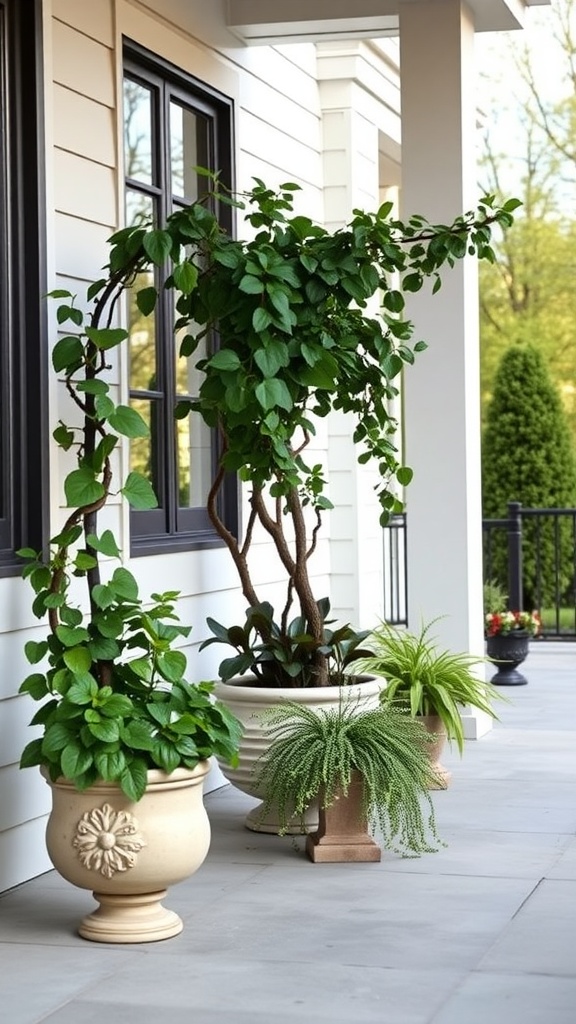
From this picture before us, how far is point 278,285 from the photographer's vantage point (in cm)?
430

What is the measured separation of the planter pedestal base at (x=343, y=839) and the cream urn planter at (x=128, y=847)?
2.48 feet

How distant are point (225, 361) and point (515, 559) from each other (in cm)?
577

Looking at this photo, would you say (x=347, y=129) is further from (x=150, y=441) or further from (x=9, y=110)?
(x=9, y=110)

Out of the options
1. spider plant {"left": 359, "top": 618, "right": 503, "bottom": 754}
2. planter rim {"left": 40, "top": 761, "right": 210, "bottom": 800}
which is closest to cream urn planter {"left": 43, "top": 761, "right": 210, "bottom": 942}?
planter rim {"left": 40, "top": 761, "right": 210, "bottom": 800}

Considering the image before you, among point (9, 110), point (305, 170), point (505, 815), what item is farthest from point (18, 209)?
point (305, 170)

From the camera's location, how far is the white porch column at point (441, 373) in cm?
627

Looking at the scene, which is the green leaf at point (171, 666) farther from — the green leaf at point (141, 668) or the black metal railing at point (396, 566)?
the black metal railing at point (396, 566)

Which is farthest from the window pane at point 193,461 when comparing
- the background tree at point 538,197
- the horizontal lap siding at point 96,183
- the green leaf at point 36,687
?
the background tree at point 538,197

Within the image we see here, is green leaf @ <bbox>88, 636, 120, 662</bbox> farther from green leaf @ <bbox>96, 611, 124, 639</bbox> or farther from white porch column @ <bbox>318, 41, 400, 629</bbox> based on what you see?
white porch column @ <bbox>318, 41, 400, 629</bbox>

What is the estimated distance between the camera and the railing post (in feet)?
31.8

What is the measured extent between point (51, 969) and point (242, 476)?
5.98 feet

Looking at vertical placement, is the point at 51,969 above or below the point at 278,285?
below

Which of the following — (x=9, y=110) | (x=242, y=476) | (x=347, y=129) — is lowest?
(x=242, y=476)

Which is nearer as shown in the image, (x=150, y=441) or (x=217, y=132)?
(x=150, y=441)
